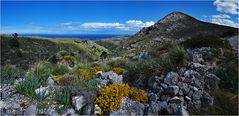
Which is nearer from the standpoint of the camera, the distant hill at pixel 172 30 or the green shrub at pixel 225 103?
the green shrub at pixel 225 103

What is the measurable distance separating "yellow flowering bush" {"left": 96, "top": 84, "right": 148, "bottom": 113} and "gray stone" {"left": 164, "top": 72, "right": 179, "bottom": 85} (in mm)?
658

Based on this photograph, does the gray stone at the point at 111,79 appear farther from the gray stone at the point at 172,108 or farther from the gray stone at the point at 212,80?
the gray stone at the point at 212,80

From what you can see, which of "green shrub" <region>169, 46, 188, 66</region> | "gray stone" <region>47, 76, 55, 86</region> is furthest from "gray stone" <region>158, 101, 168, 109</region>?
"gray stone" <region>47, 76, 55, 86</region>

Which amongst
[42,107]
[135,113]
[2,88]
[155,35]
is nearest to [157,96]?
[135,113]

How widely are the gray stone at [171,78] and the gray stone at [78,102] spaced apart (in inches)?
79.3

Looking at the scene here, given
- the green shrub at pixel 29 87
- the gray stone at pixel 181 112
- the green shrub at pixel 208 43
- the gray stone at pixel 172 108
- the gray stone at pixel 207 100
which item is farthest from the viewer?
the green shrub at pixel 208 43

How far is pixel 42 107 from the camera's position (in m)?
6.79

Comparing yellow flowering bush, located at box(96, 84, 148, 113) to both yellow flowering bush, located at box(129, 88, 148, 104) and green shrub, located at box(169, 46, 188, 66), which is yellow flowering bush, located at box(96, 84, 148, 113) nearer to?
yellow flowering bush, located at box(129, 88, 148, 104)

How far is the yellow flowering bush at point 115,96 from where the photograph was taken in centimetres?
659

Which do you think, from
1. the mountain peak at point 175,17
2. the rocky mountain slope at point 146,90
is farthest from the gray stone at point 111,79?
the mountain peak at point 175,17

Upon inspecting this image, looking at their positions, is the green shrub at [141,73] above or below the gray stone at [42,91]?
above

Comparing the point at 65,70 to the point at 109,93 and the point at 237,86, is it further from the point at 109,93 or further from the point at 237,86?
the point at 237,86

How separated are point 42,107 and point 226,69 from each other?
14.2ft

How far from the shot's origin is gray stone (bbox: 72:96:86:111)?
21.7 feet
